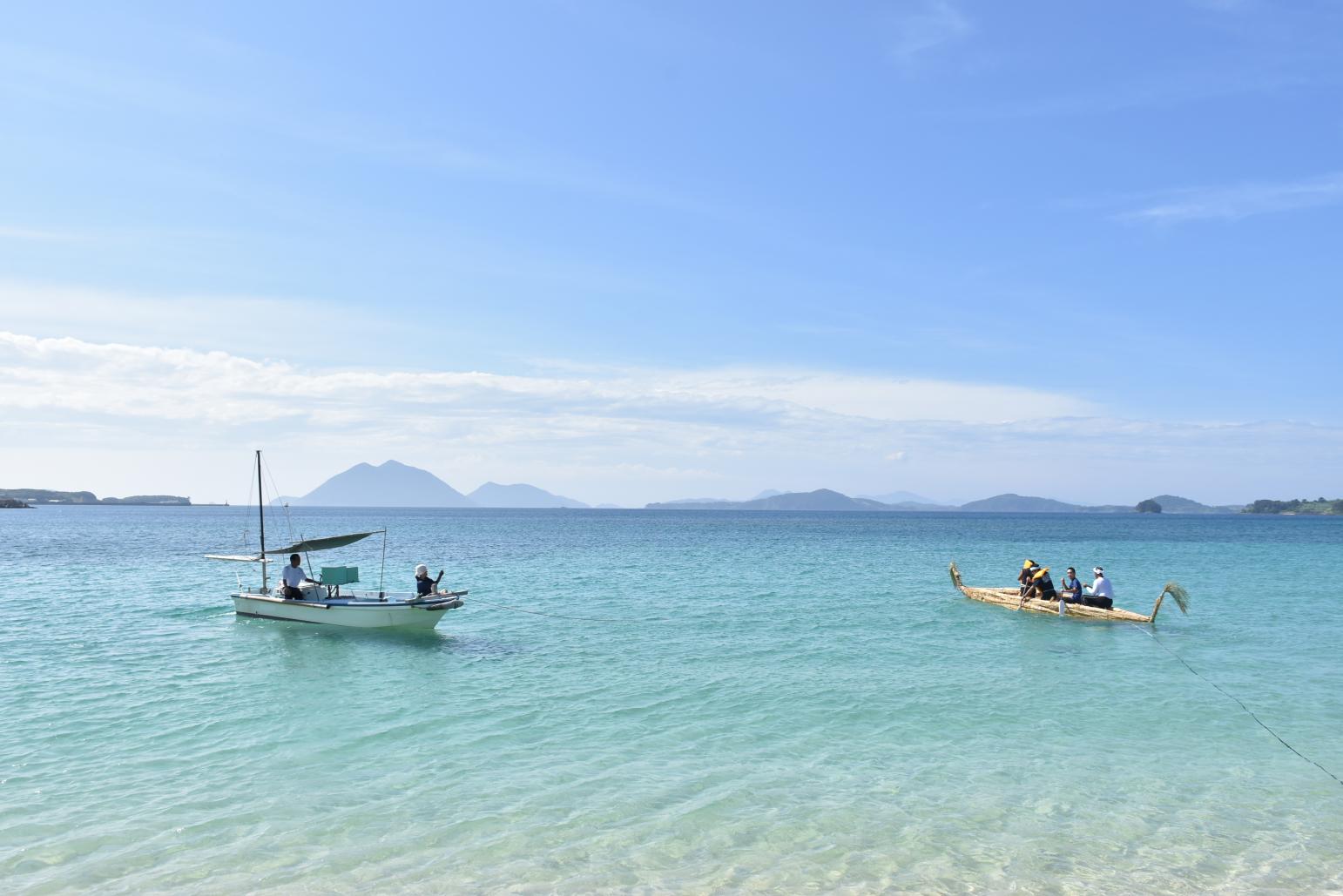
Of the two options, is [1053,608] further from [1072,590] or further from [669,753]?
[669,753]

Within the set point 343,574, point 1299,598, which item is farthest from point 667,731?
point 1299,598

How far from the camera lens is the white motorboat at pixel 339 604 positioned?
93.2 feet

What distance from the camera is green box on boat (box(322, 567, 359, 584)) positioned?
3072 cm

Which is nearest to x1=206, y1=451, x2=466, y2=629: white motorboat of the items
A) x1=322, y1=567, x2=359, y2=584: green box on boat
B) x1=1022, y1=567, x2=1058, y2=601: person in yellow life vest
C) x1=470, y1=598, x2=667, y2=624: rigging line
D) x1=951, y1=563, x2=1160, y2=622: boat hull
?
x1=322, y1=567, x2=359, y2=584: green box on boat

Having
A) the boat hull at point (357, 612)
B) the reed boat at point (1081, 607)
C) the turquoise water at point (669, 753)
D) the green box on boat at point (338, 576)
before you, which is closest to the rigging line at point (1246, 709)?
the turquoise water at point (669, 753)

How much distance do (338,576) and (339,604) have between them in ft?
6.28

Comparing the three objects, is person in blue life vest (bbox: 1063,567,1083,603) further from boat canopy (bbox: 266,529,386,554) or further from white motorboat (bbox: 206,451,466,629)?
boat canopy (bbox: 266,529,386,554)

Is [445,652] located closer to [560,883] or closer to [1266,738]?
[560,883]

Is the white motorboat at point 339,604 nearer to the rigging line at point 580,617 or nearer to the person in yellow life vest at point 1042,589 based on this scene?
the rigging line at point 580,617

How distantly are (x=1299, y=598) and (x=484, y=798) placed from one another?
4224 cm

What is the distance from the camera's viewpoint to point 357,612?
95.2 feet

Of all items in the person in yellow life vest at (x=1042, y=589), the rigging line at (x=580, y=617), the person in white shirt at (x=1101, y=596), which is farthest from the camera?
the person in yellow life vest at (x=1042, y=589)

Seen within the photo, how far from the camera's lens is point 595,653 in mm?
Answer: 25031

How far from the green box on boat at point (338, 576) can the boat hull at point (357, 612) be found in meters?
0.92
